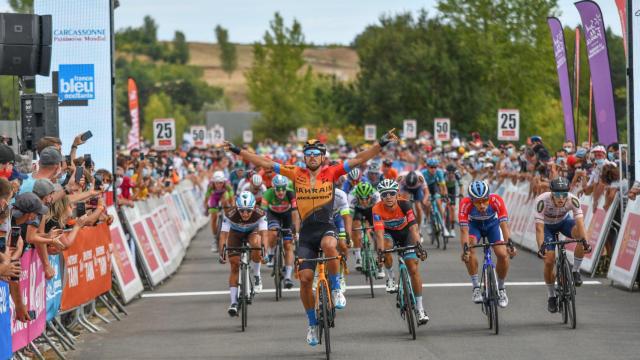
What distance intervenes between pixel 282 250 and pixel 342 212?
6.71ft

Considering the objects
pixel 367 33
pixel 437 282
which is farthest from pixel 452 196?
pixel 367 33

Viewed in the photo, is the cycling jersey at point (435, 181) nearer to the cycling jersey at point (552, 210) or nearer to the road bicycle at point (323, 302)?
the cycling jersey at point (552, 210)

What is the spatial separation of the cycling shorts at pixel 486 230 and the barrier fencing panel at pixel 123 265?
5030mm

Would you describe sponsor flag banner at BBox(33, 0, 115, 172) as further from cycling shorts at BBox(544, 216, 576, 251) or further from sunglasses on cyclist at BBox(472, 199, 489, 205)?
cycling shorts at BBox(544, 216, 576, 251)

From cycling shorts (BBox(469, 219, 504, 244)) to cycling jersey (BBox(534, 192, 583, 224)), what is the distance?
1.63 ft

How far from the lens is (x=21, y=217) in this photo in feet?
36.4

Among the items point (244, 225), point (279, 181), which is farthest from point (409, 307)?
point (279, 181)

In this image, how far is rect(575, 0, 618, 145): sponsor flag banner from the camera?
25.7 meters

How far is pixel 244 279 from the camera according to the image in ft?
53.2

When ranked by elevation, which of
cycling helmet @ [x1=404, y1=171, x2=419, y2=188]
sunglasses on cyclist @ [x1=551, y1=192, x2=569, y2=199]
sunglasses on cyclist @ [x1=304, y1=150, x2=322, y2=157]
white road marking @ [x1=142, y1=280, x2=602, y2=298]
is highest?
sunglasses on cyclist @ [x1=304, y1=150, x2=322, y2=157]

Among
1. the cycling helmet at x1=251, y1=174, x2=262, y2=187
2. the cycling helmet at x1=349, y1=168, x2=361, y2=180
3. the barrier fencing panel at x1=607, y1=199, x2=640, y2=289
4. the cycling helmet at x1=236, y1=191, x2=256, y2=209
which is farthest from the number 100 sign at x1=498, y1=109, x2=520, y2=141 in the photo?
the cycling helmet at x1=236, y1=191, x2=256, y2=209

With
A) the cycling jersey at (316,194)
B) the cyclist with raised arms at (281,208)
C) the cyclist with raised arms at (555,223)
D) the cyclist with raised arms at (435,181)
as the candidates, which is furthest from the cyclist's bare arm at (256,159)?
the cyclist with raised arms at (435,181)

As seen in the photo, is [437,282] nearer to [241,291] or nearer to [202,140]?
[241,291]

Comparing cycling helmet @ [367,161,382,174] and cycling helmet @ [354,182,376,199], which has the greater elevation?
cycling helmet @ [367,161,382,174]
